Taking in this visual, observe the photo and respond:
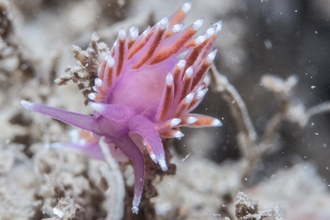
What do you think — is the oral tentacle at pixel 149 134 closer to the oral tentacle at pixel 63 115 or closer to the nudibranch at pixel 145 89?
the nudibranch at pixel 145 89

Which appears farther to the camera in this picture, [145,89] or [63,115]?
[145,89]

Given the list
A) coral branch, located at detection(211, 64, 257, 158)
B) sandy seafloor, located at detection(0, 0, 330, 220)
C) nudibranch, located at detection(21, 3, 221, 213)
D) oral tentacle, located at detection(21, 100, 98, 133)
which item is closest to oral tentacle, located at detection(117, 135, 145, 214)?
nudibranch, located at detection(21, 3, 221, 213)

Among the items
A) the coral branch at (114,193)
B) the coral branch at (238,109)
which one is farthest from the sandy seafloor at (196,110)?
the coral branch at (114,193)

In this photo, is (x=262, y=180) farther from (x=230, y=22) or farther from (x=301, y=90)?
A: (x=230, y=22)

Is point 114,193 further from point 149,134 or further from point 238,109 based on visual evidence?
point 238,109

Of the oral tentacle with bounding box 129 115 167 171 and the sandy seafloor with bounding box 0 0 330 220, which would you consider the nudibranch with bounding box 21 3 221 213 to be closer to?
the oral tentacle with bounding box 129 115 167 171

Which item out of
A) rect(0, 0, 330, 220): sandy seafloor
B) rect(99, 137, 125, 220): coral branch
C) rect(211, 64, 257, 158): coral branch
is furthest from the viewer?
rect(211, 64, 257, 158): coral branch

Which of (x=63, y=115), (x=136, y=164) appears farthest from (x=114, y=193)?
(x=63, y=115)
